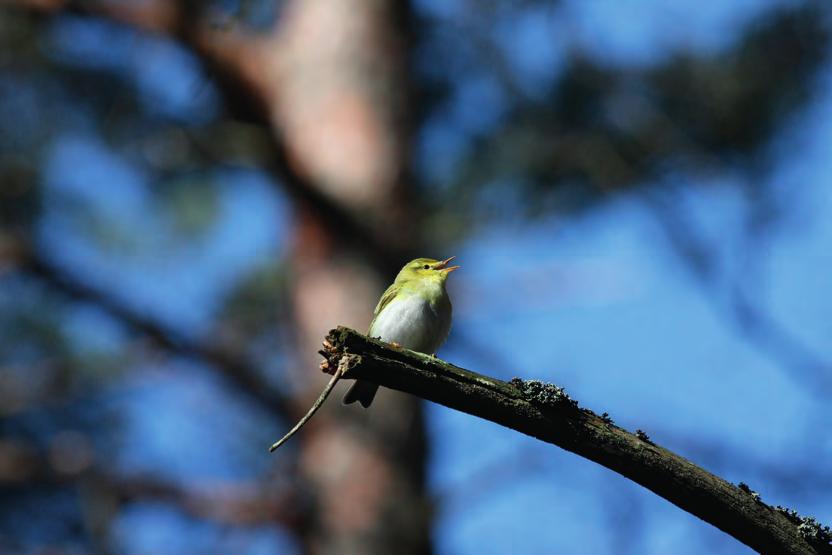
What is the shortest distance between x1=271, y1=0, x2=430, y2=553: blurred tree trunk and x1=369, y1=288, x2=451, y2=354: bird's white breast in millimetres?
2642

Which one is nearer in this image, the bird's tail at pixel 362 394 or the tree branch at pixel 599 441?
the tree branch at pixel 599 441

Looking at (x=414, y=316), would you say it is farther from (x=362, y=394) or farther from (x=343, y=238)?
(x=343, y=238)

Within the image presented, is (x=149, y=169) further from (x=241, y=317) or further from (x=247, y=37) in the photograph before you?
(x=247, y=37)

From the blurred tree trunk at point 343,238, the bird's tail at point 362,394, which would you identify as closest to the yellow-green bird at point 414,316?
the bird's tail at point 362,394

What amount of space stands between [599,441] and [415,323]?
154cm

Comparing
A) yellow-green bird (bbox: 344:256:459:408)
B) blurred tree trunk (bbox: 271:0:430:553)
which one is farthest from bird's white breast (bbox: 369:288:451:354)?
blurred tree trunk (bbox: 271:0:430:553)

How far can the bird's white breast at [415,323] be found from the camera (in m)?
3.69

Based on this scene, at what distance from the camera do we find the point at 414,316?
369cm

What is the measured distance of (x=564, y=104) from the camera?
1043cm

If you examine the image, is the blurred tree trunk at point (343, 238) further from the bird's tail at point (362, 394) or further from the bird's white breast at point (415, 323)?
the bird's white breast at point (415, 323)

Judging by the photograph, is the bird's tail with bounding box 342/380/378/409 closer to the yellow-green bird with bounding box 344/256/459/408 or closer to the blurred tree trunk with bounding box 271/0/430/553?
the yellow-green bird with bounding box 344/256/459/408

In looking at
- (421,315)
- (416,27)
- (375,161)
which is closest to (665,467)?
(421,315)

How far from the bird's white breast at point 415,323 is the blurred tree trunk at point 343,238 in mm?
2642

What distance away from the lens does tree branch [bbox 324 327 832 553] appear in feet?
7.01
